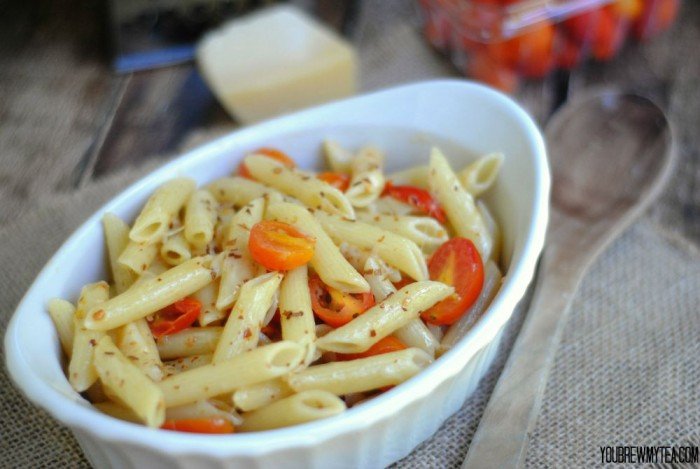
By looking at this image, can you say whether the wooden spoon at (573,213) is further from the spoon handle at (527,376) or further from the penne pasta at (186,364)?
the penne pasta at (186,364)

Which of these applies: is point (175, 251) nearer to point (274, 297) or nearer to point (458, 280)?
point (274, 297)

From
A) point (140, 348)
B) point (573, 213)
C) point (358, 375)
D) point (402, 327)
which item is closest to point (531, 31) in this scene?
point (573, 213)

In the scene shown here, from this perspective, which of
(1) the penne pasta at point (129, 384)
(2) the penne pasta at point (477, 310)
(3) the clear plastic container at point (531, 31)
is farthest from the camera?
(3) the clear plastic container at point (531, 31)

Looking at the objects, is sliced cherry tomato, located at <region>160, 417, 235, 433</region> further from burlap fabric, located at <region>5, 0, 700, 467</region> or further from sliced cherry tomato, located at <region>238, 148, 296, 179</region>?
sliced cherry tomato, located at <region>238, 148, 296, 179</region>

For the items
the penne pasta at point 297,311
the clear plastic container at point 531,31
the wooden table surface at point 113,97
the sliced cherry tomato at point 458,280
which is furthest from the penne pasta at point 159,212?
the clear plastic container at point 531,31

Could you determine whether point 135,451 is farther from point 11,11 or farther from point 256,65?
point 11,11

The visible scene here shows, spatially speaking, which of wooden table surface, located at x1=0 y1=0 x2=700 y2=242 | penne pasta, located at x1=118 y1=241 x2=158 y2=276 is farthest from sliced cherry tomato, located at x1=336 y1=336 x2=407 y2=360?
wooden table surface, located at x1=0 y1=0 x2=700 y2=242
